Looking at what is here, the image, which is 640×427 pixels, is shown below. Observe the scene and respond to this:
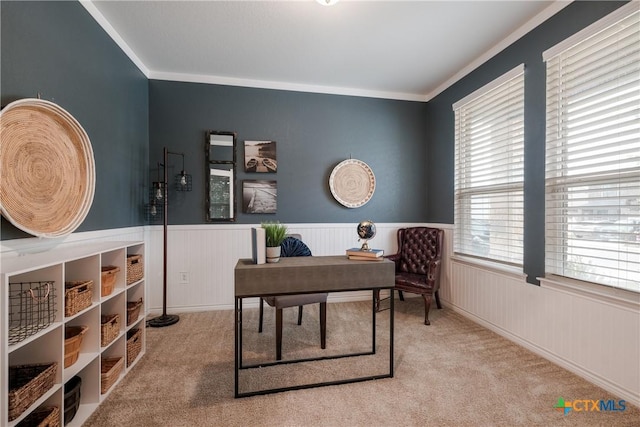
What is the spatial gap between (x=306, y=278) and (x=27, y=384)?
1.38 metres

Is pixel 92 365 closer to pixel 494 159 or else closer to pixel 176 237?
pixel 176 237

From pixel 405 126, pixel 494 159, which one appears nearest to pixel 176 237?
pixel 405 126

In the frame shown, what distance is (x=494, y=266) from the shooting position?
2838 mm

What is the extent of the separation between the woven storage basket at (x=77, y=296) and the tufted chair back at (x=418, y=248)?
314 centimetres

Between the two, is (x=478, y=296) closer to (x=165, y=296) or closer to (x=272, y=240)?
(x=272, y=240)

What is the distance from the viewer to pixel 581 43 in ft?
6.80

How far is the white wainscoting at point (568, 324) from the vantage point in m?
1.79

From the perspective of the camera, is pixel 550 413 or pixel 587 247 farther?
pixel 587 247

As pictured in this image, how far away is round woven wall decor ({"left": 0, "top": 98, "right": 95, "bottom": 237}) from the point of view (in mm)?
1449

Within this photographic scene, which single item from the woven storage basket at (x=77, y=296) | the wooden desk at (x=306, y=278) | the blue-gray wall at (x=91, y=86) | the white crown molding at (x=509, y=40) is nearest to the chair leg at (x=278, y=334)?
Result: the wooden desk at (x=306, y=278)

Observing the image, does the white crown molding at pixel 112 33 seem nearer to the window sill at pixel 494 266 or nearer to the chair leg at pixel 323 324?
the chair leg at pixel 323 324

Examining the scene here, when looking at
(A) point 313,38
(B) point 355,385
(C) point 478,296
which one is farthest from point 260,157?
(C) point 478,296

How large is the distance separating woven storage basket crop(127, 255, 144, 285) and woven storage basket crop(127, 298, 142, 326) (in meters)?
0.19

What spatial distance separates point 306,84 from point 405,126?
1.50 metres
